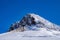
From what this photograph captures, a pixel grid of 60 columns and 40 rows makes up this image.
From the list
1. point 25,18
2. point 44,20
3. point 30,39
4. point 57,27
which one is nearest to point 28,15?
point 25,18

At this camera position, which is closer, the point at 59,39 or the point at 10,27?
the point at 59,39

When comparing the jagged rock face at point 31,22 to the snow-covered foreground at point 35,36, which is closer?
the snow-covered foreground at point 35,36

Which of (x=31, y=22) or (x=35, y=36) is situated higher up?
(x=31, y=22)

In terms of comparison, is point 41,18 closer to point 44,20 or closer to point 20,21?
point 44,20

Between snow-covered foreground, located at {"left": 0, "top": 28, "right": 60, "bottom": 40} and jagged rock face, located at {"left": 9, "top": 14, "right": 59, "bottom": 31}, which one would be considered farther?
jagged rock face, located at {"left": 9, "top": 14, "right": 59, "bottom": 31}

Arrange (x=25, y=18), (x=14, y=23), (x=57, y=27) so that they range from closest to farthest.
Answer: (x=57, y=27), (x=25, y=18), (x=14, y=23)

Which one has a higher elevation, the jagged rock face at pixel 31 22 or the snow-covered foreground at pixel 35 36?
the jagged rock face at pixel 31 22

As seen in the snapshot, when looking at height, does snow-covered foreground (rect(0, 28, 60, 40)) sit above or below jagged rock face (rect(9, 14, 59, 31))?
below

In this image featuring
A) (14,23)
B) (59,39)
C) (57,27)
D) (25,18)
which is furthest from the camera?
(14,23)

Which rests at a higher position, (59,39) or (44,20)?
(44,20)

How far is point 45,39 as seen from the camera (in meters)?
2.49

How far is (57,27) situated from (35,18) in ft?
2.97

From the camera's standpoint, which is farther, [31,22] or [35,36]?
[31,22]

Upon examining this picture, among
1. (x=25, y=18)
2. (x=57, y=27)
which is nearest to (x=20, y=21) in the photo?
(x=25, y=18)
